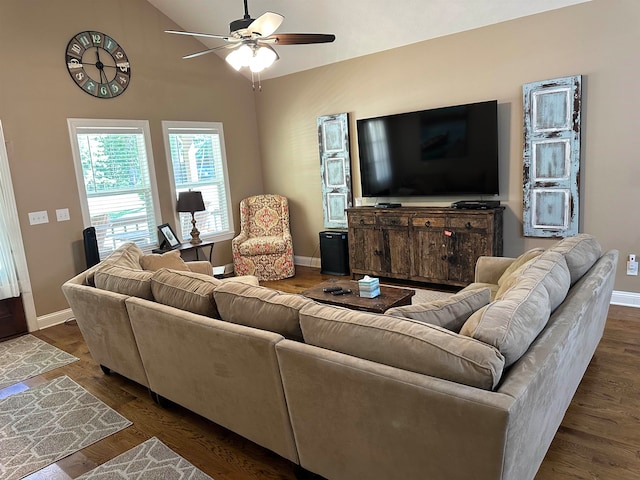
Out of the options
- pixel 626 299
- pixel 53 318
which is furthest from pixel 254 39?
pixel 626 299

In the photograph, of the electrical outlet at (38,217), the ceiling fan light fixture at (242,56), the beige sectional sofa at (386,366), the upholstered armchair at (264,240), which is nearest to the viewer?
the beige sectional sofa at (386,366)

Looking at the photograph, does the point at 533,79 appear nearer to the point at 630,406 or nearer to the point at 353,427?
the point at 630,406

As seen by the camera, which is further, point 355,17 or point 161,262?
point 355,17

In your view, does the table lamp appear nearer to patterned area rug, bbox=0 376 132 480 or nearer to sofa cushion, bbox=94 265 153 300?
sofa cushion, bbox=94 265 153 300

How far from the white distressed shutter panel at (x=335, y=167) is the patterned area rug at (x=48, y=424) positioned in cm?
369

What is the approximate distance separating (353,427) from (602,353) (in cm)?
241

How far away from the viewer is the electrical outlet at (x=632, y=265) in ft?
13.0

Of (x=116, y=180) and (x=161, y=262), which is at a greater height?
(x=116, y=180)

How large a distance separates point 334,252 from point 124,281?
10.7 ft

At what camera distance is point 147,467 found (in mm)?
2258

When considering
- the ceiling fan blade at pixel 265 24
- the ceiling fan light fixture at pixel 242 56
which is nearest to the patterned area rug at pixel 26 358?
the ceiling fan light fixture at pixel 242 56

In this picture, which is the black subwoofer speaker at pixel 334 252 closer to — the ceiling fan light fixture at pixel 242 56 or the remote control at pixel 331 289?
the remote control at pixel 331 289

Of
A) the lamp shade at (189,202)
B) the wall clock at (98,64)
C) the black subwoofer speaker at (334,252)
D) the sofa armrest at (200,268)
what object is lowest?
the black subwoofer speaker at (334,252)

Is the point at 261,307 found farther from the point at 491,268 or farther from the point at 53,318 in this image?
the point at 53,318
